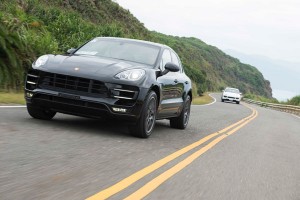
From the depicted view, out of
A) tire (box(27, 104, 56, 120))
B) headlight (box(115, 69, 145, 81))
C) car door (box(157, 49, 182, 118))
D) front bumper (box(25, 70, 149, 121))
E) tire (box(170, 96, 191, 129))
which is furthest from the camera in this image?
tire (box(170, 96, 191, 129))

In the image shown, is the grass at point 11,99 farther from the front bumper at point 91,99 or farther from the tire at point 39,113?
the front bumper at point 91,99

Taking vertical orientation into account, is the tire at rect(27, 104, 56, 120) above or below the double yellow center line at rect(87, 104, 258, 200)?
above

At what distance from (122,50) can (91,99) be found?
1.87 metres

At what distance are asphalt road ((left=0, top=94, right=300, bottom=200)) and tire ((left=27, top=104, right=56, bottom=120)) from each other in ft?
0.45

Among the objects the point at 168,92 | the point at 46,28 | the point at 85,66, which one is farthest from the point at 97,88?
the point at 46,28

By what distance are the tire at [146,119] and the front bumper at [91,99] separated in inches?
6.2

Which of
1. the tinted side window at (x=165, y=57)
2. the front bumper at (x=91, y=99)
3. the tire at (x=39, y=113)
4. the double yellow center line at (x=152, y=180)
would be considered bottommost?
the double yellow center line at (x=152, y=180)

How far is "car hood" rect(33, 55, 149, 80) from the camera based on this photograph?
7.91m

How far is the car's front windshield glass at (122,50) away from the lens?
9.23m

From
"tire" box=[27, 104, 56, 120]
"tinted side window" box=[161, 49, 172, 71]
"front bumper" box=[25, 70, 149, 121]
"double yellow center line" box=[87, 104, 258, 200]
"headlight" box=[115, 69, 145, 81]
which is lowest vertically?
"double yellow center line" box=[87, 104, 258, 200]

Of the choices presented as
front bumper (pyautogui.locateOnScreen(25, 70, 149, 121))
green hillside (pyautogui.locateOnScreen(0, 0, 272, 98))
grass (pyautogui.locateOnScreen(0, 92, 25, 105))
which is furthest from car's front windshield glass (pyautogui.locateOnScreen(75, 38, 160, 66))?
green hillside (pyautogui.locateOnScreen(0, 0, 272, 98))

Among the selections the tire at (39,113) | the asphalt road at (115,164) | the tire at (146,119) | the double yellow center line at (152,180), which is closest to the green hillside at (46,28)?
the asphalt road at (115,164)

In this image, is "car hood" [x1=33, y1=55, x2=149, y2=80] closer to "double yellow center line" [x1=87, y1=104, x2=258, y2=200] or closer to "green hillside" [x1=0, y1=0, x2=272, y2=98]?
"double yellow center line" [x1=87, y1=104, x2=258, y2=200]

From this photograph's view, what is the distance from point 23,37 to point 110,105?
8.26m
